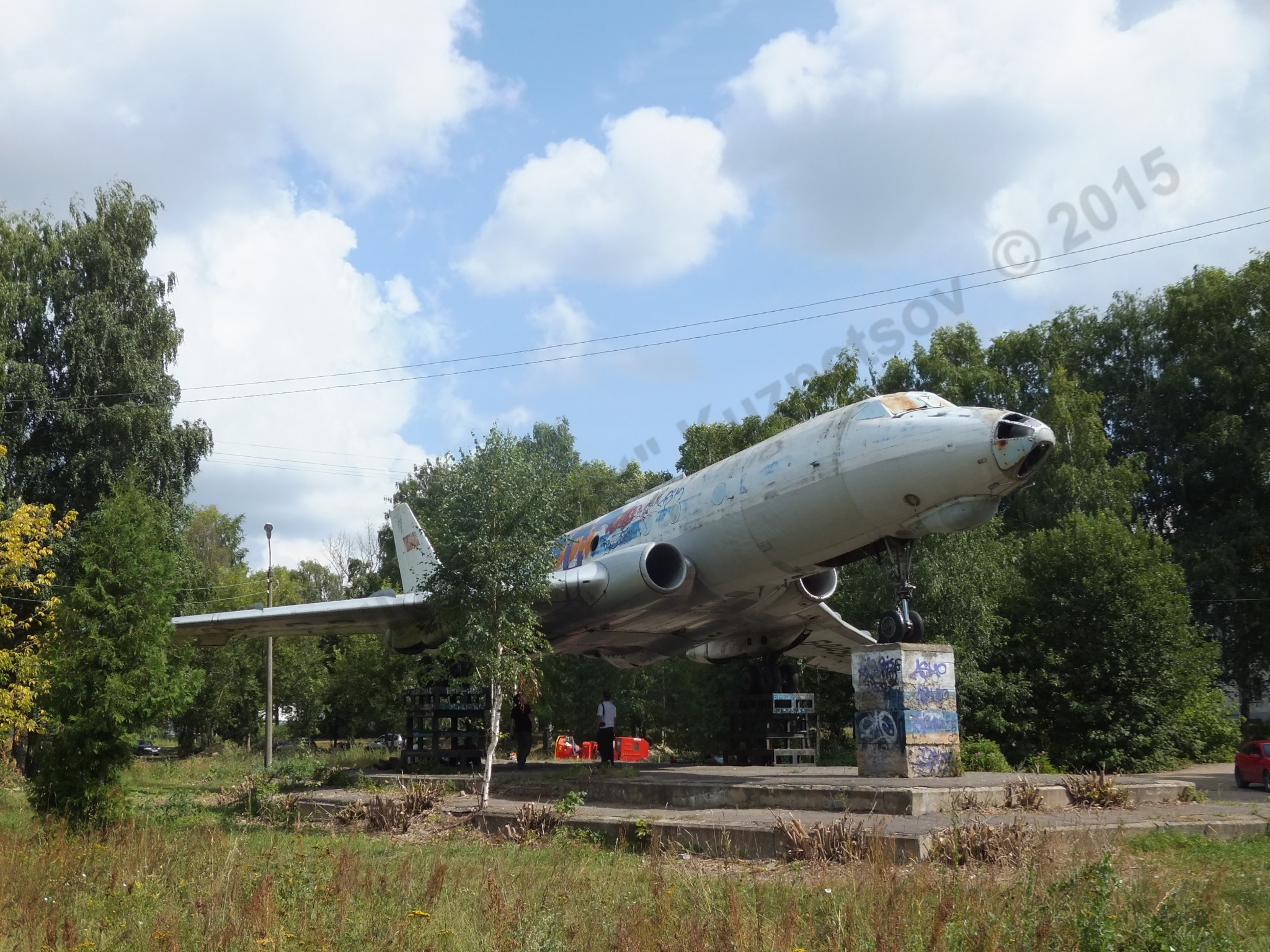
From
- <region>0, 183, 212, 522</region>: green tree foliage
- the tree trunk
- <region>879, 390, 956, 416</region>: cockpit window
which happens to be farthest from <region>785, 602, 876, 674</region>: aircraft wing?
<region>0, 183, 212, 522</region>: green tree foliage

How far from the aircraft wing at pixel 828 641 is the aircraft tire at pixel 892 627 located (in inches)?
195

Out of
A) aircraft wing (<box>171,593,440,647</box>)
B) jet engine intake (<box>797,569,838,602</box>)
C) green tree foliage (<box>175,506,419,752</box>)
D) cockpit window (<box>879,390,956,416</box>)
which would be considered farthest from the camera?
green tree foliage (<box>175,506,419,752</box>)

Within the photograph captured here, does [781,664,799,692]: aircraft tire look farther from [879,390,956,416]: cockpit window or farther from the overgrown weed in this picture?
the overgrown weed

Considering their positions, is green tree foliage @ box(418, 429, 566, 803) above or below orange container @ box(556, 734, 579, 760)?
above

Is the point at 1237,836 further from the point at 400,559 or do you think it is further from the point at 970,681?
the point at 400,559

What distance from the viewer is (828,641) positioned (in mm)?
20562

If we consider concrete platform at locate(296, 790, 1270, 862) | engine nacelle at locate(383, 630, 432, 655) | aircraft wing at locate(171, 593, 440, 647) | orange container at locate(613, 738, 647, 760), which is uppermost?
aircraft wing at locate(171, 593, 440, 647)

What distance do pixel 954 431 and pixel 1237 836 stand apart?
497 centimetres

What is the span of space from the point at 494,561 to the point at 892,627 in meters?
5.05

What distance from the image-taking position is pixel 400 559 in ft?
78.5

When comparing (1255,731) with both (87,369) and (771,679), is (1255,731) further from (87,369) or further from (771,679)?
(87,369)

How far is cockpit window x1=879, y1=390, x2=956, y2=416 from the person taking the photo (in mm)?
12930

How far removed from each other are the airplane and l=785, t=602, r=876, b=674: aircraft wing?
5 cm

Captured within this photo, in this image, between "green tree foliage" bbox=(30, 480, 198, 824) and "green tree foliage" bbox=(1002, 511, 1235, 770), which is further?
"green tree foliage" bbox=(1002, 511, 1235, 770)
